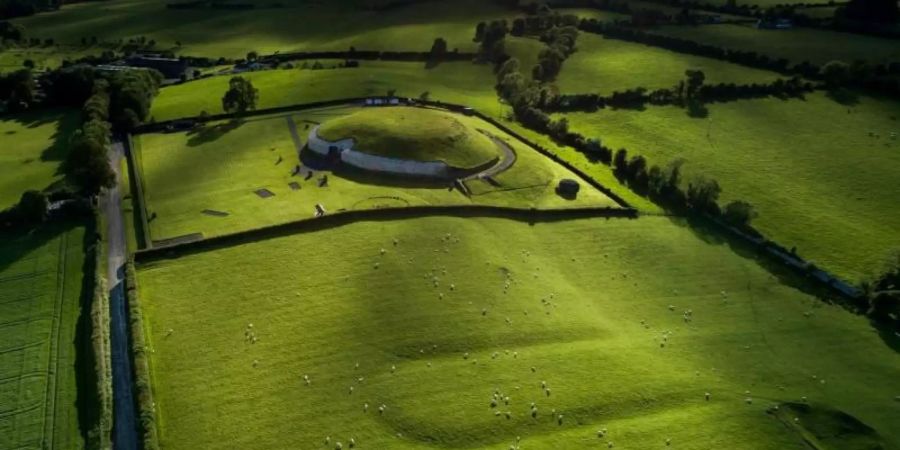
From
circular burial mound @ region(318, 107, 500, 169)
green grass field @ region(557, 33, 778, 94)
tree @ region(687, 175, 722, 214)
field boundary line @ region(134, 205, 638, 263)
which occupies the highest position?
green grass field @ region(557, 33, 778, 94)

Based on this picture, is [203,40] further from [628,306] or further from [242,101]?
[628,306]

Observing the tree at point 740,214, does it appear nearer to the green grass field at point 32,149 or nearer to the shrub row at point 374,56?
the shrub row at point 374,56

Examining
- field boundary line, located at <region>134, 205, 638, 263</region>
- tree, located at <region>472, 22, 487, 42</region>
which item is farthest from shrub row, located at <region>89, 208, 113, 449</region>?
tree, located at <region>472, 22, 487, 42</region>

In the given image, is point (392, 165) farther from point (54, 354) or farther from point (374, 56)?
point (374, 56)

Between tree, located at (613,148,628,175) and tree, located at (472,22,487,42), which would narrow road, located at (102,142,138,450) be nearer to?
tree, located at (613,148,628,175)

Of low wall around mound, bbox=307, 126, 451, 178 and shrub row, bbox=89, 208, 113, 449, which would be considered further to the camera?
low wall around mound, bbox=307, 126, 451, 178

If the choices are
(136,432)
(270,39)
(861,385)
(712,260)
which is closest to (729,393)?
(861,385)

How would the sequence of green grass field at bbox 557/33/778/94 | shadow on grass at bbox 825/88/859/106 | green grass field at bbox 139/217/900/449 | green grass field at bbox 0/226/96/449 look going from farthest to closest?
green grass field at bbox 557/33/778/94
shadow on grass at bbox 825/88/859/106
green grass field at bbox 139/217/900/449
green grass field at bbox 0/226/96/449

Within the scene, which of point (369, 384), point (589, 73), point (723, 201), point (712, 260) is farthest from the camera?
point (589, 73)

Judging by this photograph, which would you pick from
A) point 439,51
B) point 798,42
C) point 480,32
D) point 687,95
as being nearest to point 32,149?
point 439,51
